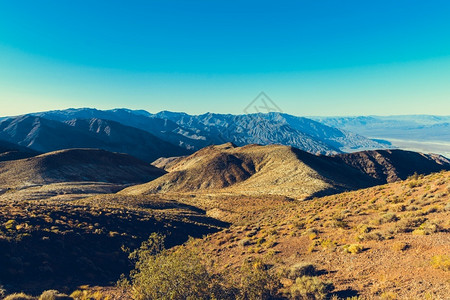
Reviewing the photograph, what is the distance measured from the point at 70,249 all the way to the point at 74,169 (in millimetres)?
88426

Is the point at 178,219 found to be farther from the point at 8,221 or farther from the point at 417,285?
the point at 417,285

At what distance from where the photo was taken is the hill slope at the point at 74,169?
7822 centimetres

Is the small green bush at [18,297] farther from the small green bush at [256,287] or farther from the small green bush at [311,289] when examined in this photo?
the small green bush at [311,289]

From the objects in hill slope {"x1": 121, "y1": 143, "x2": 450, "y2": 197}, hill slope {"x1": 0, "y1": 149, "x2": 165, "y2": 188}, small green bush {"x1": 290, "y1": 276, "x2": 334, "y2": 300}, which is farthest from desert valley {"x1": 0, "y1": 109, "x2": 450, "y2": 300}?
hill slope {"x1": 0, "y1": 149, "x2": 165, "y2": 188}

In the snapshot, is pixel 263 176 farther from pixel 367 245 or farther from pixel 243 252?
pixel 367 245

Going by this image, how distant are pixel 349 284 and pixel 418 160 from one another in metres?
180

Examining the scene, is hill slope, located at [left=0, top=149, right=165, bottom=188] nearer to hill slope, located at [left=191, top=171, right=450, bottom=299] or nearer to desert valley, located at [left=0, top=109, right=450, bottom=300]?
desert valley, located at [left=0, top=109, right=450, bottom=300]

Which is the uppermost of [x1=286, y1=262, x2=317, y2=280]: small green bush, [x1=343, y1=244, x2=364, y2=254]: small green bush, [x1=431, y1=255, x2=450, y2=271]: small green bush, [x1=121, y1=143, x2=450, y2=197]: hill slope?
[x1=431, y1=255, x2=450, y2=271]: small green bush

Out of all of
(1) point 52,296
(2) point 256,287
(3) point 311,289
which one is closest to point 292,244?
(3) point 311,289

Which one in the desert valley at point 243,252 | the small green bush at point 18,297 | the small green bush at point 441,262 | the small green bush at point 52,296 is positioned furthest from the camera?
the small green bush at point 52,296

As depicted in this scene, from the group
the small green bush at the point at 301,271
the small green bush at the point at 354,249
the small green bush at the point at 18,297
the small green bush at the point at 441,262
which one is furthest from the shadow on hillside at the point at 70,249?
the small green bush at the point at 441,262

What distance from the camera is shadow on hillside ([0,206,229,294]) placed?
16141 millimetres

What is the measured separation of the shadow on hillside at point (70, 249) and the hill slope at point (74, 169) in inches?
2471

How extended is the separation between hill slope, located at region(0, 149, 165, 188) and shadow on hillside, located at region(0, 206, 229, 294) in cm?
6277
